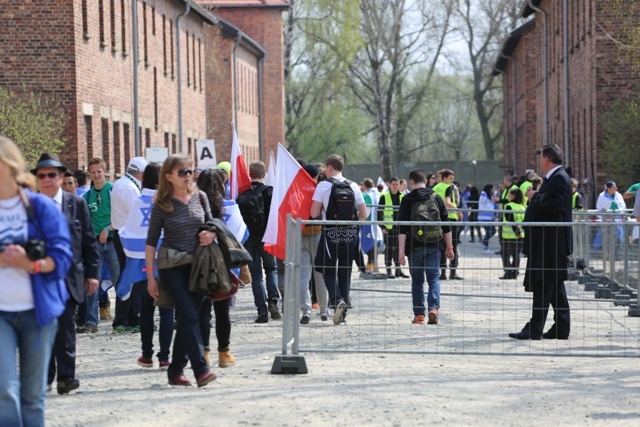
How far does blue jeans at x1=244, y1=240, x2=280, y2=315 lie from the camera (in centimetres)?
1591

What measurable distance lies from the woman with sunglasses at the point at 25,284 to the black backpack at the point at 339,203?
8.26 m

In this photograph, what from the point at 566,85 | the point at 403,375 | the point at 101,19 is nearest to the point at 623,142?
the point at 566,85

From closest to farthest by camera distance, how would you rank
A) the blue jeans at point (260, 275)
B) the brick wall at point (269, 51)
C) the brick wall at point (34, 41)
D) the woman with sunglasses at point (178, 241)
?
1. the woman with sunglasses at point (178, 241)
2. the blue jeans at point (260, 275)
3. the brick wall at point (34, 41)
4. the brick wall at point (269, 51)

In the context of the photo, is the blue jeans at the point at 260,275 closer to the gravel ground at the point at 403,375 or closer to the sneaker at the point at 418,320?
the gravel ground at the point at 403,375

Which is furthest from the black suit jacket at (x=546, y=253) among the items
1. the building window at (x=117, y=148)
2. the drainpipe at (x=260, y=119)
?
the drainpipe at (x=260, y=119)

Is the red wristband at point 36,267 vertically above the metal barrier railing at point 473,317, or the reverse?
the red wristband at point 36,267

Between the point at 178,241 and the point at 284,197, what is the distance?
4.83m

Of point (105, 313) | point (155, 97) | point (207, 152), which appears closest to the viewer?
point (105, 313)

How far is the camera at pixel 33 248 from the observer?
7.17 meters

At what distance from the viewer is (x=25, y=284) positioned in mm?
7262

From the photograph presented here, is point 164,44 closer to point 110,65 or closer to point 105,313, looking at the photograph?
point 110,65

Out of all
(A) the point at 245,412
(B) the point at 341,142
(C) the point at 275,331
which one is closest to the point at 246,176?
(C) the point at 275,331

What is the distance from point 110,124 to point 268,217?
2050 centimetres

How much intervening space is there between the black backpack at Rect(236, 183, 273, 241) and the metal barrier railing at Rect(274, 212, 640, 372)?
1.29 m
